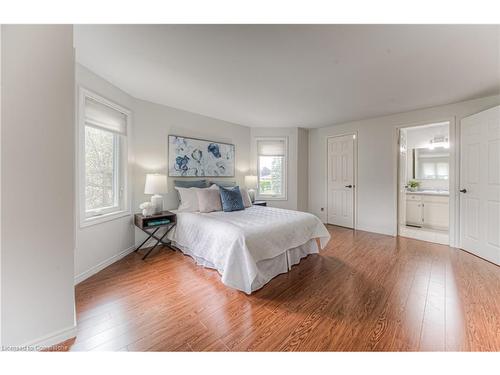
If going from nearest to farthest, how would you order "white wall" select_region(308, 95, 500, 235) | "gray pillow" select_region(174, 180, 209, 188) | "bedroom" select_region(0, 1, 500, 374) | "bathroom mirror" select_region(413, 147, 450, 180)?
"bedroom" select_region(0, 1, 500, 374)
"gray pillow" select_region(174, 180, 209, 188)
"white wall" select_region(308, 95, 500, 235)
"bathroom mirror" select_region(413, 147, 450, 180)

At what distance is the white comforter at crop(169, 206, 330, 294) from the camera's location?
2.00m

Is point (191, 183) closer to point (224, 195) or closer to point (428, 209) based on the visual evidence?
point (224, 195)

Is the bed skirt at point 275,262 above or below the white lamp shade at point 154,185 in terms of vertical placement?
below

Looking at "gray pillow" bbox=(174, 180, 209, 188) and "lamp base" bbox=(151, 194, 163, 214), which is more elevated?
"gray pillow" bbox=(174, 180, 209, 188)

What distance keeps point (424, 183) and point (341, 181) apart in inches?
77.8

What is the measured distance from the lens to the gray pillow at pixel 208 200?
3121 millimetres

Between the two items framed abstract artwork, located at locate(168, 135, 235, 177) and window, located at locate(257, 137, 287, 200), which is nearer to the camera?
framed abstract artwork, located at locate(168, 135, 235, 177)

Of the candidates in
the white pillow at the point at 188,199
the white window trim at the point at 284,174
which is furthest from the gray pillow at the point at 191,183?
the white window trim at the point at 284,174

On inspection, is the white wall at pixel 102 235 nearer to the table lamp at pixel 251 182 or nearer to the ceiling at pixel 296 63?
the ceiling at pixel 296 63

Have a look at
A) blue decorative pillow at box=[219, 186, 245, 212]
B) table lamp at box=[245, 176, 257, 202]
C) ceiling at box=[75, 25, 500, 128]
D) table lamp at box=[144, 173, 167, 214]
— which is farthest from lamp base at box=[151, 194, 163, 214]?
table lamp at box=[245, 176, 257, 202]

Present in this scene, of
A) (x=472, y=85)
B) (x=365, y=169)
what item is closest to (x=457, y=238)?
(x=365, y=169)

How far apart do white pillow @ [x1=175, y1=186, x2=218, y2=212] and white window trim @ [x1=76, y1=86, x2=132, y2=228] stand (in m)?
0.73

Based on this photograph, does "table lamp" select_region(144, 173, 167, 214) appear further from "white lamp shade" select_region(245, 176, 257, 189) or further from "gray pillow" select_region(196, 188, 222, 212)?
"white lamp shade" select_region(245, 176, 257, 189)

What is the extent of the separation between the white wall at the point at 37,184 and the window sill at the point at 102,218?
39.5 inches
